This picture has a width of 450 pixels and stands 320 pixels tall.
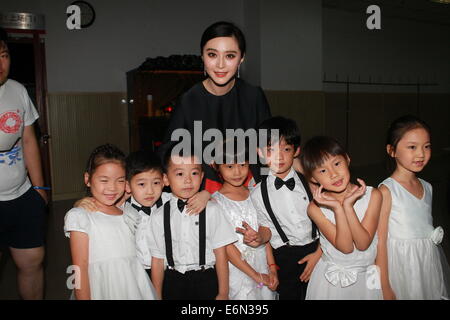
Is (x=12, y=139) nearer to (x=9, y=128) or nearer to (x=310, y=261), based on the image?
(x=9, y=128)

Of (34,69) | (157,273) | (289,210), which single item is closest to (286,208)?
(289,210)

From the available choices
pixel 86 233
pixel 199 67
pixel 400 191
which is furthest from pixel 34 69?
pixel 400 191

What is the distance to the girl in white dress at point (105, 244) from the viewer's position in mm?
1747

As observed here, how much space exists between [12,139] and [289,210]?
156 centimetres

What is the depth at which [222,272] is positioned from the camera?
1870mm

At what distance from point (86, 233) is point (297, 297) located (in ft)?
3.91

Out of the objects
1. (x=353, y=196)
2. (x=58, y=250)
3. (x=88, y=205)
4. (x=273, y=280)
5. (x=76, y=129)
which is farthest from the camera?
(x=76, y=129)

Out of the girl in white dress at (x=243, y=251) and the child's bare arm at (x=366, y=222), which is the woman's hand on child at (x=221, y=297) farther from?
the child's bare arm at (x=366, y=222)

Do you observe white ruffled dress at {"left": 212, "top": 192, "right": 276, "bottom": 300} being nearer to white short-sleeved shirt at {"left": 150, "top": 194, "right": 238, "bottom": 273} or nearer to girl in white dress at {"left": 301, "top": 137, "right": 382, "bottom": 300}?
white short-sleeved shirt at {"left": 150, "top": 194, "right": 238, "bottom": 273}

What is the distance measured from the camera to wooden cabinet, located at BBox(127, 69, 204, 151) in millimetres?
6371

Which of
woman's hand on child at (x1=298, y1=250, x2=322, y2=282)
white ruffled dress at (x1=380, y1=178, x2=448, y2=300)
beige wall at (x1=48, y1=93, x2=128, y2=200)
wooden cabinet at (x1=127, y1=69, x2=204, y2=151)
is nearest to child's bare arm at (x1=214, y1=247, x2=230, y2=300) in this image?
woman's hand on child at (x1=298, y1=250, x2=322, y2=282)

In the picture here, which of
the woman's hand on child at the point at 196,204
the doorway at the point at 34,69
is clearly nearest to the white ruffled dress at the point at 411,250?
the woman's hand on child at the point at 196,204

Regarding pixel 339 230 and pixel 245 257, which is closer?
pixel 339 230

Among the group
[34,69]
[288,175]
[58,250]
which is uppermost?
[34,69]
